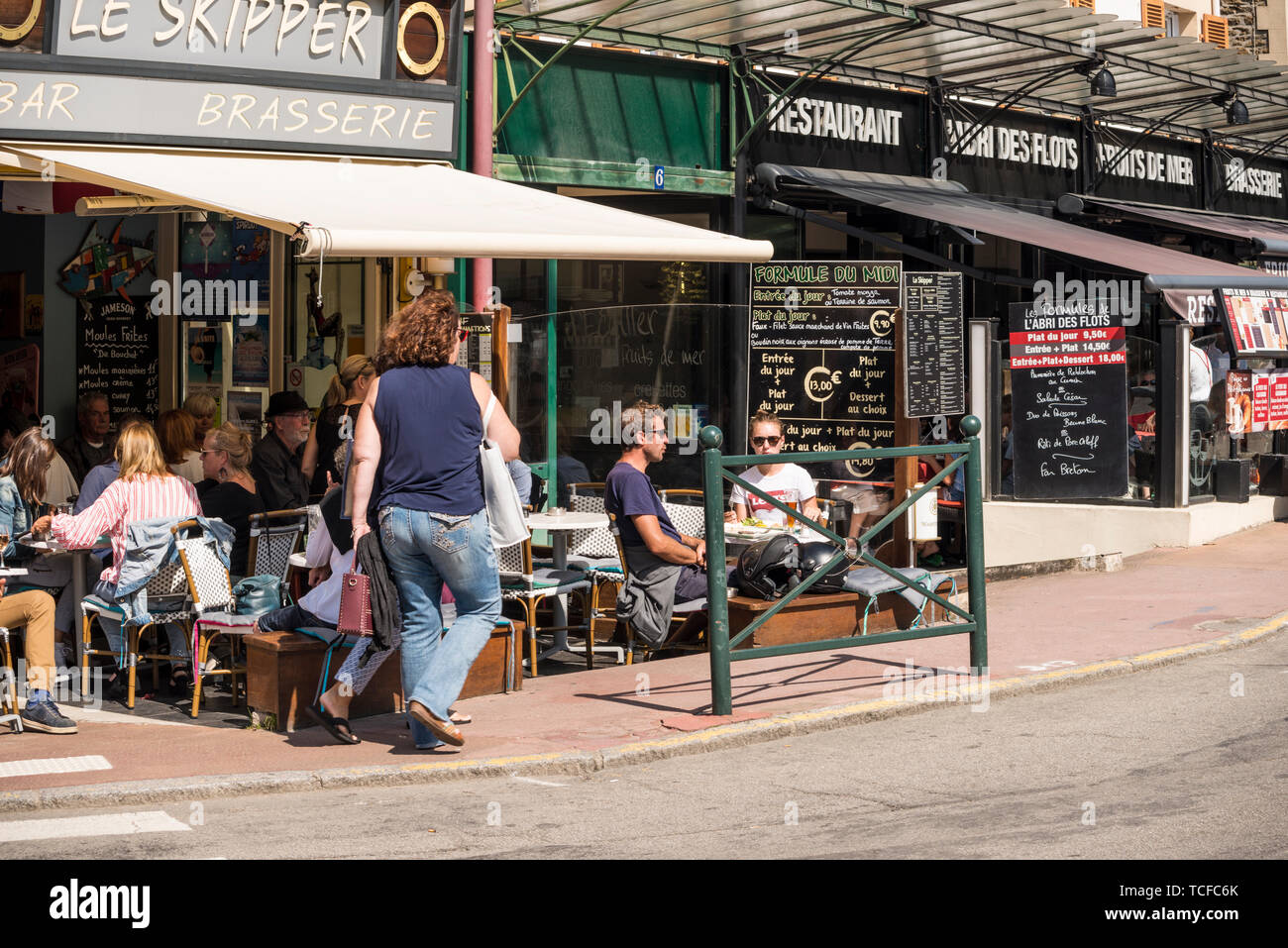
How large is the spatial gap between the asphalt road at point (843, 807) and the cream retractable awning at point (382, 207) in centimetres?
289

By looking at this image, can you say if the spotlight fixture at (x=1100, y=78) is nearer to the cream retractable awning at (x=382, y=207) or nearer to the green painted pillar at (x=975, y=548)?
the cream retractable awning at (x=382, y=207)

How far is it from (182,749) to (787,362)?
238 inches

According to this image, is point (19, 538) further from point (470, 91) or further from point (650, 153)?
point (650, 153)

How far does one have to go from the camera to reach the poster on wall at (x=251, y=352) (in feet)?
42.8

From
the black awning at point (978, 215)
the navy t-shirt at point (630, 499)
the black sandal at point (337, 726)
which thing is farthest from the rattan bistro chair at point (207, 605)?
the black awning at point (978, 215)

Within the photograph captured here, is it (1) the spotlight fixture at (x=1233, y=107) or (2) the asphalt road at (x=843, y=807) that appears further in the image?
(1) the spotlight fixture at (x=1233, y=107)

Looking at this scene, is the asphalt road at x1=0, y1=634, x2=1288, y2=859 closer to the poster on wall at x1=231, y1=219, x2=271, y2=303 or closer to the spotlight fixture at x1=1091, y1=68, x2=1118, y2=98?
the poster on wall at x1=231, y1=219, x2=271, y2=303

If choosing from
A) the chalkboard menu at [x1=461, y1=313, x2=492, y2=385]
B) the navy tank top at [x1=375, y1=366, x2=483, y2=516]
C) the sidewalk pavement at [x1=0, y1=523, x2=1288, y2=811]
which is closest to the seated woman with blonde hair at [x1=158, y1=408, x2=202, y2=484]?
the chalkboard menu at [x1=461, y1=313, x2=492, y2=385]

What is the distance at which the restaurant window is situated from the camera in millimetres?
12742

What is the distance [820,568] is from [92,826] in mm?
3593

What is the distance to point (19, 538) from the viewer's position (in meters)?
8.80

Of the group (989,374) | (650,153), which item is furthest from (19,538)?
(989,374)

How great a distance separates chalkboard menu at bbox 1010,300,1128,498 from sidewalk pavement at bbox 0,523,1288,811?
2.38m
